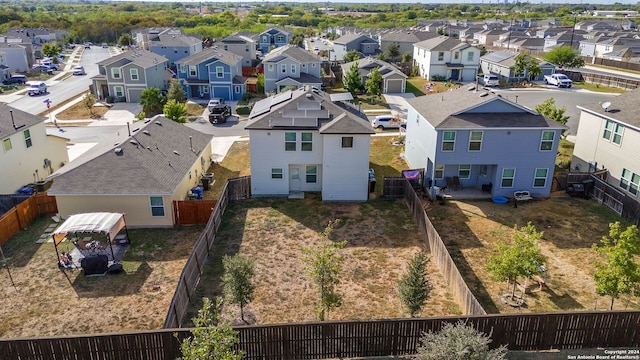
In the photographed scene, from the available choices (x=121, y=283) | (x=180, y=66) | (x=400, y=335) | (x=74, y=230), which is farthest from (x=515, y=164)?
(x=180, y=66)

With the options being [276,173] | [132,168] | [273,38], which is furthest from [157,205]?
[273,38]

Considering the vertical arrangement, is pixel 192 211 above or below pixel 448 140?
below

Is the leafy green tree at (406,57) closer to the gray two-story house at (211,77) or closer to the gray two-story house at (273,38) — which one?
the gray two-story house at (273,38)

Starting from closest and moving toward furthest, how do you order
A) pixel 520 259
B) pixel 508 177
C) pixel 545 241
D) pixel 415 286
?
pixel 415 286, pixel 520 259, pixel 545 241, pixel 508 177


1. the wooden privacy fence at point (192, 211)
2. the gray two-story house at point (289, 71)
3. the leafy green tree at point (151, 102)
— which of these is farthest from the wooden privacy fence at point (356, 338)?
the gray two-story house at point (289, 71)

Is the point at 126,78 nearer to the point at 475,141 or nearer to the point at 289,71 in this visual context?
the point at 289,71

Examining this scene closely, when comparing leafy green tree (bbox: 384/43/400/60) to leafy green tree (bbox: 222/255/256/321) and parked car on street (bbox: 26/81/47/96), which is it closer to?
parked car on street (bbox: 26/81/47/96)

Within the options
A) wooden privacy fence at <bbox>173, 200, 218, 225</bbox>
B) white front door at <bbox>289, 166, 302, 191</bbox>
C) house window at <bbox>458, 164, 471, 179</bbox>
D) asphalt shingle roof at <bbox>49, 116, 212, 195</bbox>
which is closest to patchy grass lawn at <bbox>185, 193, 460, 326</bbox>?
wooden privacy fence at <bbox>173, 200, 218, 225</bbox>
